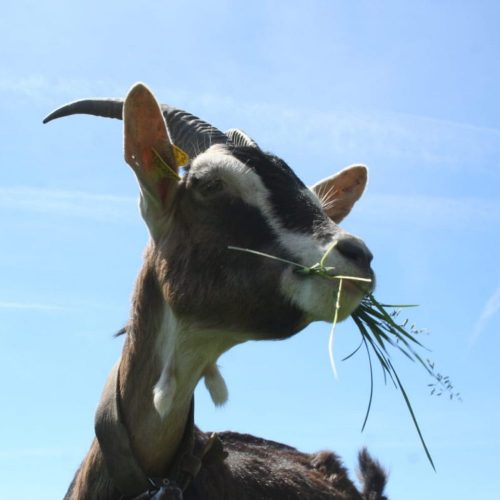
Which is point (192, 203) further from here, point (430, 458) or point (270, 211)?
point (430, 458)

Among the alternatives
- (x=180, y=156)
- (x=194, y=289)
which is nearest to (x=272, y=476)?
(x=194, y=289)

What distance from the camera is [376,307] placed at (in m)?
5.20

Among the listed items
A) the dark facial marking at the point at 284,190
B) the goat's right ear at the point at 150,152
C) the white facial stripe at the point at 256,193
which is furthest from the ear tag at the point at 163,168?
the dark facial marking at the point at 284,190

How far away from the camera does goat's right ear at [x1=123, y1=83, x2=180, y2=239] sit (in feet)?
17.3

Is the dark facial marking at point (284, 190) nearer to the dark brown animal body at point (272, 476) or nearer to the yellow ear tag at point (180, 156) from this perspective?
the yellow ear tag at point (180, 156)

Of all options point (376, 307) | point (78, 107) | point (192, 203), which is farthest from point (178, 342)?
point (78, 107)

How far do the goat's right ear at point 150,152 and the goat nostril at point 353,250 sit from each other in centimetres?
139

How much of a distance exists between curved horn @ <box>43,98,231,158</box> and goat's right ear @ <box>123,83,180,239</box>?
414mm

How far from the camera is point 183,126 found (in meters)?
5.97

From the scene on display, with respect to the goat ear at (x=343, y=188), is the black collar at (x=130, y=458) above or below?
below

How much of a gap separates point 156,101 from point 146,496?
2.41m

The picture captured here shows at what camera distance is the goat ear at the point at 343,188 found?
6.59m

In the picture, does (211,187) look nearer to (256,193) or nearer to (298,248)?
(256,193)

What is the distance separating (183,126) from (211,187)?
0.87 m
